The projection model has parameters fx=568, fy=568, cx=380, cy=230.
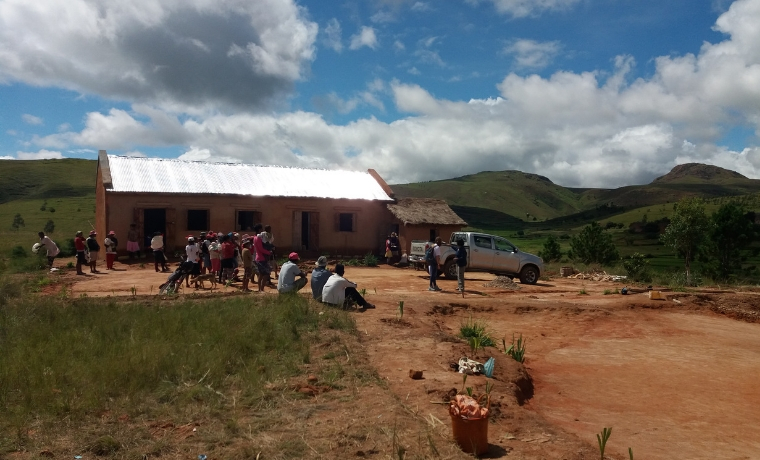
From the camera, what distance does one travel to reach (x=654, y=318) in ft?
47.2

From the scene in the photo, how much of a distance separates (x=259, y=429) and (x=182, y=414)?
0.92 metres

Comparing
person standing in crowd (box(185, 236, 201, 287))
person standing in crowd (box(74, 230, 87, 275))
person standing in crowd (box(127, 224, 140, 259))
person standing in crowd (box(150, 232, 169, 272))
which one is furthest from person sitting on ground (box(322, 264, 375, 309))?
person standing in crowd (box(127, 224, 140, 259))

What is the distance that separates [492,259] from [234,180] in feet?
42.3

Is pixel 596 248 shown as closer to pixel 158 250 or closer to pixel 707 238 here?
pixel 707 238

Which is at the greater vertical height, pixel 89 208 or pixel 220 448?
pixel 89 208

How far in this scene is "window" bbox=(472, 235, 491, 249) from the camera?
64.7 ft

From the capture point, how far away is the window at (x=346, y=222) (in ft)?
89.7

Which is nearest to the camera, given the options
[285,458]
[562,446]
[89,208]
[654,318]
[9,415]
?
[285,458]

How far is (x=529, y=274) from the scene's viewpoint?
66.9ft

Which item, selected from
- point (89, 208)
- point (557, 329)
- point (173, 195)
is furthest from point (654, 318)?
point (89, 208)

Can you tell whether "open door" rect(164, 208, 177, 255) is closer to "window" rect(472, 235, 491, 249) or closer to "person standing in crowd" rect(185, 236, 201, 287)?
"person standing in crowd" rect(185, 236, 201, 287)

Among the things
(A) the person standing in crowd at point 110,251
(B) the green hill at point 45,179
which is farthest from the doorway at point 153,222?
(B) the green hill at point 45,179

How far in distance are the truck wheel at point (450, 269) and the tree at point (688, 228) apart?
13.4 meters

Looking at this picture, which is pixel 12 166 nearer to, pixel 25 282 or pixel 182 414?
pixel 25 282
